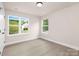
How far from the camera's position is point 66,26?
3.52 m

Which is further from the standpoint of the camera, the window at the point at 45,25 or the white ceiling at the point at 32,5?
the window at the point at 45,25

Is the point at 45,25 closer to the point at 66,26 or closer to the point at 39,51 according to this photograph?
the point at 66,26

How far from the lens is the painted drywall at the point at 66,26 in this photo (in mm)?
3088

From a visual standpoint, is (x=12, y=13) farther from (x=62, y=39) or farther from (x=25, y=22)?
(x=62, y=39)

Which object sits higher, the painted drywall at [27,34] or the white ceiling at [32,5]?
the white ceiling at [32,5]

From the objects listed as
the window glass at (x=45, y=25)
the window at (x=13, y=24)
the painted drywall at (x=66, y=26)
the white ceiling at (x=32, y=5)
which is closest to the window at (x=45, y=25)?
the window glass at (x=45, y=25)

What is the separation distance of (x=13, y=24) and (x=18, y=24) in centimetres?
34

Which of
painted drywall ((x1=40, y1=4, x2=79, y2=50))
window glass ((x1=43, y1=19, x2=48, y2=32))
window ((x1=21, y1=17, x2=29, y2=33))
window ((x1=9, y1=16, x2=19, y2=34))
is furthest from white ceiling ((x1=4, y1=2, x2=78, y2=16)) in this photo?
window glass ((x1=43, y1=19, x2=48, y2=32))

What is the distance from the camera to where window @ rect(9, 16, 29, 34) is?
165 inches

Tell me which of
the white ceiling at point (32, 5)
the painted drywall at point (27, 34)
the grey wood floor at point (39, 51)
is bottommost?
the grey wood floor at point (39, 51)

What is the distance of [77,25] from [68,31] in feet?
1.78

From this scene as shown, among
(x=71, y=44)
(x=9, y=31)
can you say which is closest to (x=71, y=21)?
(x=71, y=44)

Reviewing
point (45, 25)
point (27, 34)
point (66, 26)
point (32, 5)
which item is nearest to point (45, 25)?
point (45, 25)

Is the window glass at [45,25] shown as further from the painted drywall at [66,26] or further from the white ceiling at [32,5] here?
the white ceiling at [32,5]
